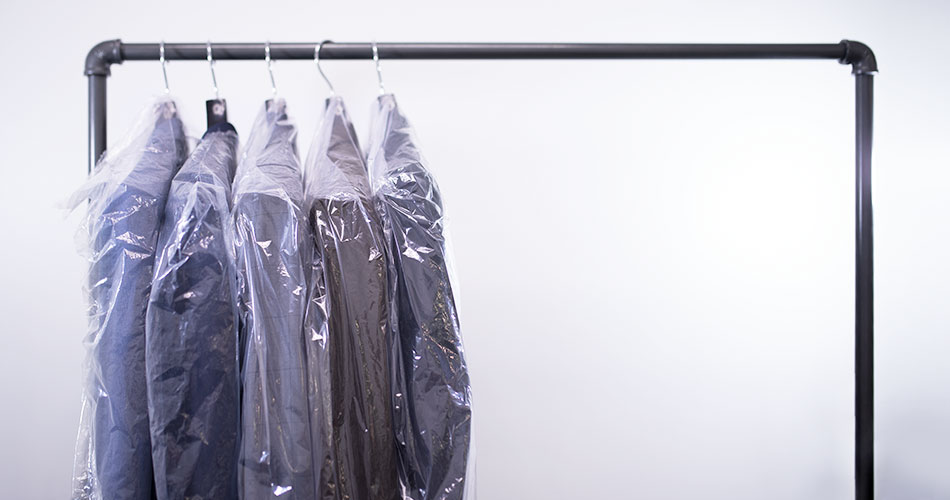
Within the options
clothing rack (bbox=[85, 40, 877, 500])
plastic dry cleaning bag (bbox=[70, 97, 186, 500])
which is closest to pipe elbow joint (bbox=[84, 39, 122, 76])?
clothing rack (bbox=[85, 40, 877, 500])

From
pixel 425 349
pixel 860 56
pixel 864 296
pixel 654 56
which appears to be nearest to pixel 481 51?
pixel 654 56

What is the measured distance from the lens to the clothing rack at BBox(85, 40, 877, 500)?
80cm

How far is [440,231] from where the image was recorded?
636 millimetres

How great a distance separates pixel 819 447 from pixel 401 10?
131cm

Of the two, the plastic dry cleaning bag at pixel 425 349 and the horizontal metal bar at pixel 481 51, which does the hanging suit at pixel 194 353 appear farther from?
the horizontal metal bar at pixel 481 51

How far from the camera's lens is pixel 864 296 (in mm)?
910

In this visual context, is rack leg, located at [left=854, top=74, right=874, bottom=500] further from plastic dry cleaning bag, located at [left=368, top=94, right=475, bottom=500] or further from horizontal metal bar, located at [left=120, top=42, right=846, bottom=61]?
plastic dry cleaning bag, located at [left=368, top=94, right=475, bottom=500]

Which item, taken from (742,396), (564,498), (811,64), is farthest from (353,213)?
(811,64)

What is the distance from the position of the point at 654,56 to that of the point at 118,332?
0.76 m

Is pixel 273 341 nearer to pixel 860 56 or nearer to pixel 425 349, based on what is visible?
pixel 425 349

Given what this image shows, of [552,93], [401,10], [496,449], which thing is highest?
[401,10]

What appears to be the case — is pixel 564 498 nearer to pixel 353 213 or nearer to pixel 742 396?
pixel 742 396

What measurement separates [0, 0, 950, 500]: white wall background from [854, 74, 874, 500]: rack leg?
41cm

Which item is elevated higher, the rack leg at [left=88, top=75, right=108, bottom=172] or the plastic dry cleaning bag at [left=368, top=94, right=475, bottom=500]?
the rack leg at [left=88, top=75, right=108, bottom=172]
